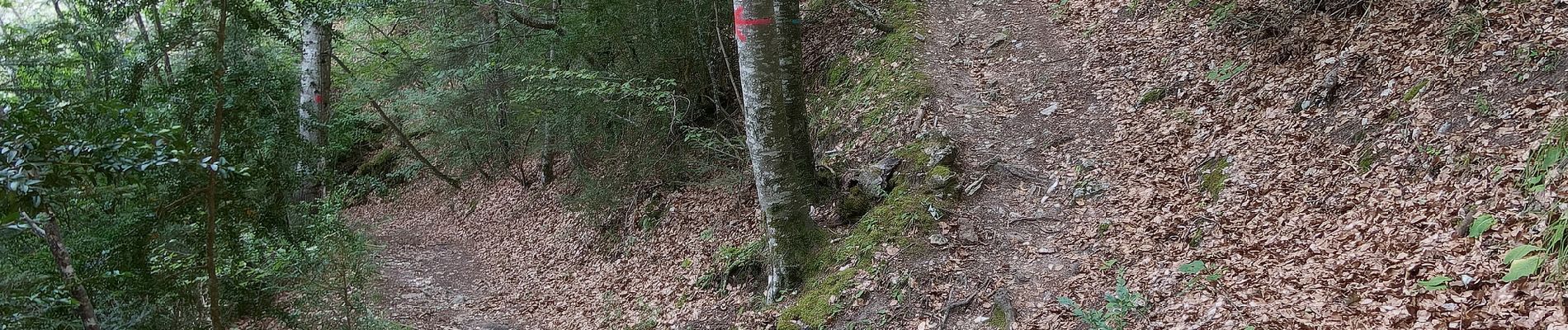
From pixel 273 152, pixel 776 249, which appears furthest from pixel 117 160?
pixel 776 249

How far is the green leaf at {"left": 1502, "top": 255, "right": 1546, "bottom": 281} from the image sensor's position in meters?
3.60

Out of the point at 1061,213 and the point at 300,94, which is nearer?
the point at 1061,213

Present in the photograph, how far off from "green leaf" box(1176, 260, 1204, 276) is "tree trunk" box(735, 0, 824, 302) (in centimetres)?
273

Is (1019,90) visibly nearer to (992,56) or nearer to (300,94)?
(992,56)

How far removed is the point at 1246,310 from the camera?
14.1 feet

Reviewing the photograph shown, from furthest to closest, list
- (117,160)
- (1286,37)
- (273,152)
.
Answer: (1286,37), (273,152), (117,160)

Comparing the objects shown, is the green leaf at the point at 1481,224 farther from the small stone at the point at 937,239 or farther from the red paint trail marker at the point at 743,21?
the red paint trail marker at the point at 743,21

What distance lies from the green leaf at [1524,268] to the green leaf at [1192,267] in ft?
4.62

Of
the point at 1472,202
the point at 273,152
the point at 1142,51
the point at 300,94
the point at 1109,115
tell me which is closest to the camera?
the point at 1472,202

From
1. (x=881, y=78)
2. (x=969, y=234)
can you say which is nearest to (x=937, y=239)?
(x=969, y=234)

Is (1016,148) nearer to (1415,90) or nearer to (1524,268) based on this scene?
(1415,90)

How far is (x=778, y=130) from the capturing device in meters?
5.93

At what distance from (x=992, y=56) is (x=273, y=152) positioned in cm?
735

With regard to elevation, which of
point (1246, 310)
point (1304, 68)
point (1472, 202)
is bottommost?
point (1246, 310)
